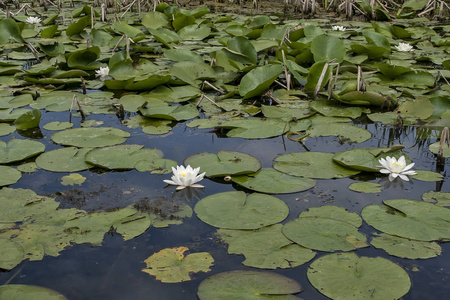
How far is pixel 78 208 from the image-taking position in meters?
2.54

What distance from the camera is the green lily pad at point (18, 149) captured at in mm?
3109

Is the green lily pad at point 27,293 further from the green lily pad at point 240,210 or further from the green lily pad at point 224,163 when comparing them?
the green lily pad at point 224,163

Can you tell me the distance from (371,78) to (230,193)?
116 inches

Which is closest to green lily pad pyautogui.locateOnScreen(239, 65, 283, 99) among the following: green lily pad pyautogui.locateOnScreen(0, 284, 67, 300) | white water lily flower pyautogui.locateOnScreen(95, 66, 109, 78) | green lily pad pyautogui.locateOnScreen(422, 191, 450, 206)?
white water lily flower pyautogui.locateOnScreen(95, 66, 109, 78)

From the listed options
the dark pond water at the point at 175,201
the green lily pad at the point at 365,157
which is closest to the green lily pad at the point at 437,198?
the dark pond water at the point at 175,201

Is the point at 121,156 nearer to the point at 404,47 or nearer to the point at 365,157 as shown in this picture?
the point at 365,157

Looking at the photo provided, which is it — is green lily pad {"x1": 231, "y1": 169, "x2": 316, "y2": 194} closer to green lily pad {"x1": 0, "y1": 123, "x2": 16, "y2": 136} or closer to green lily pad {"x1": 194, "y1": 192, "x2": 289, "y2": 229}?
green lily pad {"x1": 194, "y1": 192, "x2": 289, "y2": 229}

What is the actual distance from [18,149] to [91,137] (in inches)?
20.1

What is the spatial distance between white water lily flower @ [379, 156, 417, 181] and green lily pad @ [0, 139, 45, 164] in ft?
7.58

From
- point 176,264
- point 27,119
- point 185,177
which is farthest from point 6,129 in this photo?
point 176,264

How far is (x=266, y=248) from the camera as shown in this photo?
2.18 meters

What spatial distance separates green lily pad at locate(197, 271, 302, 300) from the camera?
186 centimetres

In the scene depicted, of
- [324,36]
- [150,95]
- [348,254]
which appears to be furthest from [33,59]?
[348,254]

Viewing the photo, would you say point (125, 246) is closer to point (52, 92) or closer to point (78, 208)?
point (78, 208)
